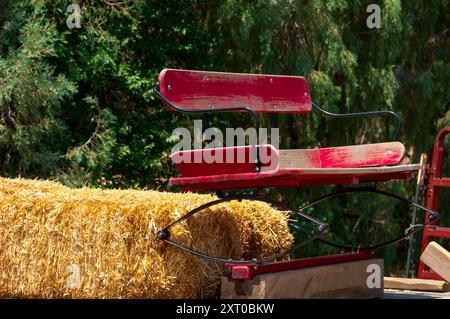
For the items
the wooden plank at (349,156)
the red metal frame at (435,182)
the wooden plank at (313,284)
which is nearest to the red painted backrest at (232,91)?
the wooden plank at (349,156)

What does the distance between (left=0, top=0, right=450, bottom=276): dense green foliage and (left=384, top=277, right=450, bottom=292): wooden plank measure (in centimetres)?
414

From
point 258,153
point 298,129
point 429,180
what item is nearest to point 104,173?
point 298,129

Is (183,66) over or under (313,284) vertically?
over

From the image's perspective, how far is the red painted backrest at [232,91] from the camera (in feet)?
15.4

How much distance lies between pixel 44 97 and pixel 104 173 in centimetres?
107

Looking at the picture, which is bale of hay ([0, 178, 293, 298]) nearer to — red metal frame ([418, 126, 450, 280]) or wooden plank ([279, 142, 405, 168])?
wooden plank ([279, 142, 405, 168])

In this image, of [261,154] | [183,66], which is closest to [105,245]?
[261,154]

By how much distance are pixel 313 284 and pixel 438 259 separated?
705 mm

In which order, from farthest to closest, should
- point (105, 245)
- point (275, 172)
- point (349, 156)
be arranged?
point (349, 156) < point (105, 245) < point (275, 172)

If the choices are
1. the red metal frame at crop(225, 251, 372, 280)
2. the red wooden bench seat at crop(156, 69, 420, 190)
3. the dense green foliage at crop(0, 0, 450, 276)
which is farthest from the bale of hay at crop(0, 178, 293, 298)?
the dense green foliage at crop(0, 0, 450, 276)

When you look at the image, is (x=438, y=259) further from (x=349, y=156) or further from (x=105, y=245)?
(x=105, y=245)

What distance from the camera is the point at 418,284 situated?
5.09m

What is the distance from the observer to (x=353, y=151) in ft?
Result: 16.1

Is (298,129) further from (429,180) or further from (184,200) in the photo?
(184,200)
